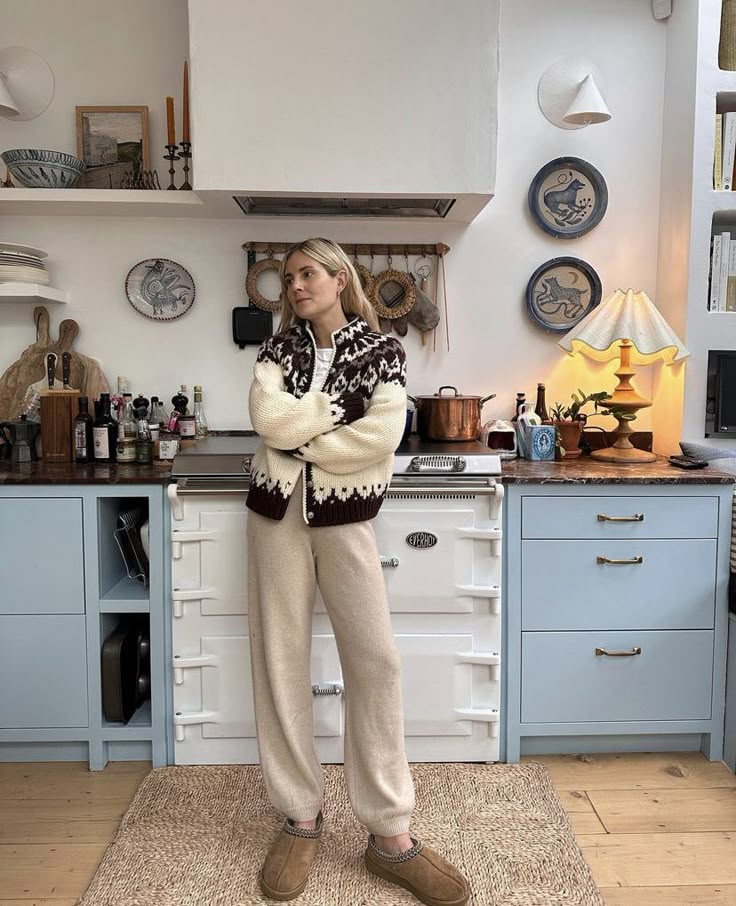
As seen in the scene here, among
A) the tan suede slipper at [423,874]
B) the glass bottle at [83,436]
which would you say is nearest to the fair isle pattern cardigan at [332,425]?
the tan suede slipper at [423,874]

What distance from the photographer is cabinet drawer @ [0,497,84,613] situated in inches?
90.0

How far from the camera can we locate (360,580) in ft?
5.97

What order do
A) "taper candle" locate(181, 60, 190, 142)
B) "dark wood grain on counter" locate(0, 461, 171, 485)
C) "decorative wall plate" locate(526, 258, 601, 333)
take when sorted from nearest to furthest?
1. "dark wood grain on counter" locate(0, 461, 171, 485)
2. "taper candle" locate(181, 60, 190, 142)
3. "decorative wall plate" locate(526, 258, 601, 333)

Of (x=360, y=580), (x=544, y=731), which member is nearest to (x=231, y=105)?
(x=360, y=580)

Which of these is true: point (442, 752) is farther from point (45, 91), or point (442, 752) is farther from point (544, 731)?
point (45, 91)

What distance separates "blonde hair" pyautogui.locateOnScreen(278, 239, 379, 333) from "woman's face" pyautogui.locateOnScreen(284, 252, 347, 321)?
12mm

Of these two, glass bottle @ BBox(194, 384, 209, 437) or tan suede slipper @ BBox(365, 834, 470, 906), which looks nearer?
tan suede slipper @ BBox(365, 834, 470, 906)

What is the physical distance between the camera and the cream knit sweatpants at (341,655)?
5.97 ft

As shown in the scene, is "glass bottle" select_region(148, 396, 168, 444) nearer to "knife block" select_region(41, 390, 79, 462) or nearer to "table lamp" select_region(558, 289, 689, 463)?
"knife block" select_region(41, 390, 79, 462)

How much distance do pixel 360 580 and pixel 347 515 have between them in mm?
149

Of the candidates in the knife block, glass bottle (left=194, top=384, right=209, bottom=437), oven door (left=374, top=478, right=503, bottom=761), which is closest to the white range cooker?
oven door (left=374, top=478, right=503, bottom=761)

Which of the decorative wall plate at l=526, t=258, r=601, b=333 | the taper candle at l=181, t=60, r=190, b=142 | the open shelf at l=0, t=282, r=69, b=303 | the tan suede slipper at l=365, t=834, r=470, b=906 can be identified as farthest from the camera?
the decorative wall plate at l=526, t=258, r=601, b=333

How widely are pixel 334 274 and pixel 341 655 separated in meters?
0.88

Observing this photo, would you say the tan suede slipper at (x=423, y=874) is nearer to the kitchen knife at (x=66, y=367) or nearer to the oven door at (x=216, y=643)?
the oven door at (x=216, y=643)
